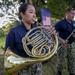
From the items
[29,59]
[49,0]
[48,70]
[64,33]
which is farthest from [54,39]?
[49,0]

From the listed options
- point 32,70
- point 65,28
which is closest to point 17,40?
point 32,70

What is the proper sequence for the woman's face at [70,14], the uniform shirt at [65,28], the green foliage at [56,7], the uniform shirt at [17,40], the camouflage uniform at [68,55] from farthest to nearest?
the green foliage at [56,7]
the camouflage uniform at [68,55]
the uniform shirt at [65,28]
the woman's face at [70,14]
the uniform shirt at [17,40]

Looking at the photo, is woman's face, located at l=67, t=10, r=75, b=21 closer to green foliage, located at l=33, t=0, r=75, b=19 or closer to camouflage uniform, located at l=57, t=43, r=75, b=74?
camouflage uniform, located at l=57, t=43, r=75, b=74

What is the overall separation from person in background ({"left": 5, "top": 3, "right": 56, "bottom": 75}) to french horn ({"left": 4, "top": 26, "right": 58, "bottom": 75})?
72 millimetres

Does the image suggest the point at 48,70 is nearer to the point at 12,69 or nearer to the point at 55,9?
the point at 55,9

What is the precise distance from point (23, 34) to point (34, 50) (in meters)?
0.22

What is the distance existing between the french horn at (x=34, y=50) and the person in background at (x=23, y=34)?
7cm

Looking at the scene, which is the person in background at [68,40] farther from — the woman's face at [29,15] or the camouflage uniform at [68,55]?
the woman's face at [29,15]

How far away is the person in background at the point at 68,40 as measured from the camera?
4320 millimetres

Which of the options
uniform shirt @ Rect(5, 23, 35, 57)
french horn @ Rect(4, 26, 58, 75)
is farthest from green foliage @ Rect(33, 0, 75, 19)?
uniform shirt @ Rect(5, 23, 35, 57)

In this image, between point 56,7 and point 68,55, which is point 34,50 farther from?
point 56,7

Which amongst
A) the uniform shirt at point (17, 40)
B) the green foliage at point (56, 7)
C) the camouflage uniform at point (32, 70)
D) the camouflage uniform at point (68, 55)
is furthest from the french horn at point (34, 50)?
the green foliage at point (56, 7)

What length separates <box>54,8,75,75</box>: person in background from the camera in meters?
4.32

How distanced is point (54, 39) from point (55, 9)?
12.1 ft
